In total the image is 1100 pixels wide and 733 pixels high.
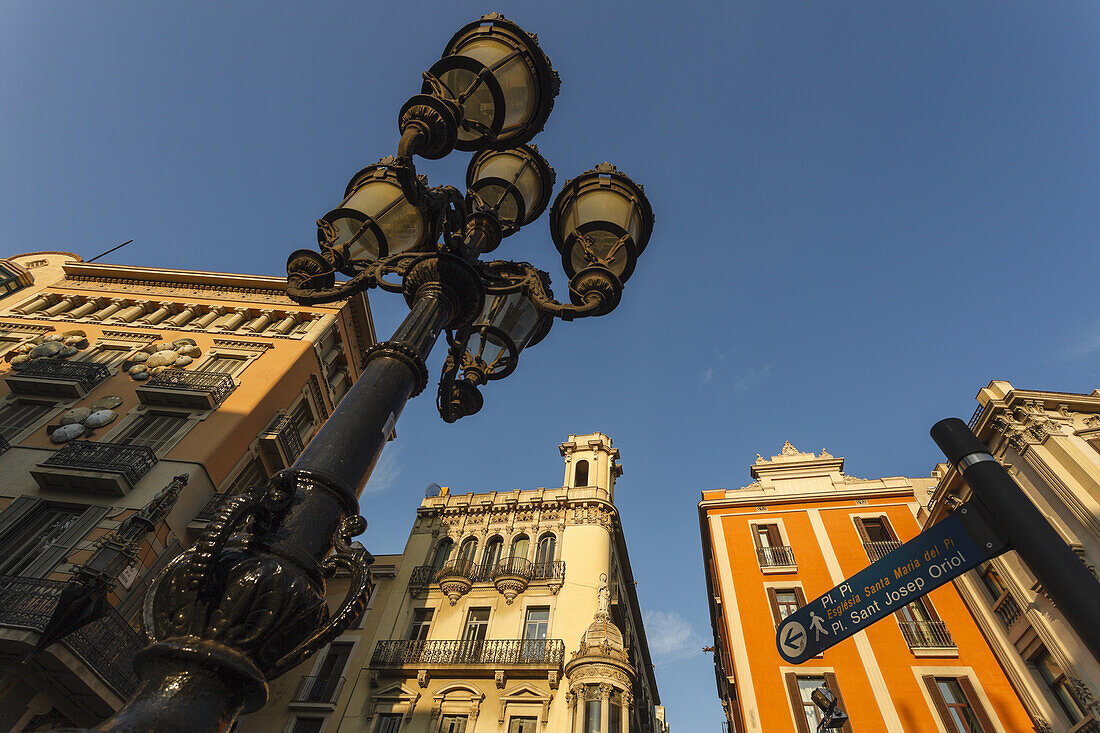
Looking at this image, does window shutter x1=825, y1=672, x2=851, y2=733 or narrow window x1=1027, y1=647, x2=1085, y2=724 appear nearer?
narrow window x1=1027, y1=647, x2=1085, y2=724

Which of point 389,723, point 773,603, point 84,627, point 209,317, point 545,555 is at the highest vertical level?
point 209,317

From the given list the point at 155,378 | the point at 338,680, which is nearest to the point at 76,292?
the point at 155,378

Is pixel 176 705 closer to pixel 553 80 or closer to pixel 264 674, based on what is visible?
pixel 264 674

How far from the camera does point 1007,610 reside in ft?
61.1

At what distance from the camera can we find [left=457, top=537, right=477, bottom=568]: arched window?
23.5 metres

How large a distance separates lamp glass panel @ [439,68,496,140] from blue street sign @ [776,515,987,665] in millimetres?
4635

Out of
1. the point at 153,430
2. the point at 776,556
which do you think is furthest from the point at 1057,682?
the point at 153,430

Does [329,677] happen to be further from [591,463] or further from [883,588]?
[883,588]

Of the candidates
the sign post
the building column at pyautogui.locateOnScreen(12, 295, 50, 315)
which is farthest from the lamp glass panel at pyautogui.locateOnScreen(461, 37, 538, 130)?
the building column at pyautogui.locateOnScreen(12, 295, 50, 315)

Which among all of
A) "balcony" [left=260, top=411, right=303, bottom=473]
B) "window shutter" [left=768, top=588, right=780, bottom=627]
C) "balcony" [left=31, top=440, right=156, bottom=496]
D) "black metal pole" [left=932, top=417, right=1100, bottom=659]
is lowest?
"black metal pole" [left=932, top=417, right=1100, bottom=659]

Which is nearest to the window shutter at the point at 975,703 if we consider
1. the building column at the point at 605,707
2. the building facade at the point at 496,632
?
the building facade at the point at 496,632

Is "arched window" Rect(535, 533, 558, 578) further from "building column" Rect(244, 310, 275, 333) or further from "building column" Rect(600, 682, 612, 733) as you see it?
"building column" Rect(244, 310, 275, 333)

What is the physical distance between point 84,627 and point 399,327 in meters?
14.4

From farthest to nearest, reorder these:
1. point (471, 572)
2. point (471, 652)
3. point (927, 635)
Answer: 1. point (471, 572)
2. point (471, 652)
3. point (927, 635)
